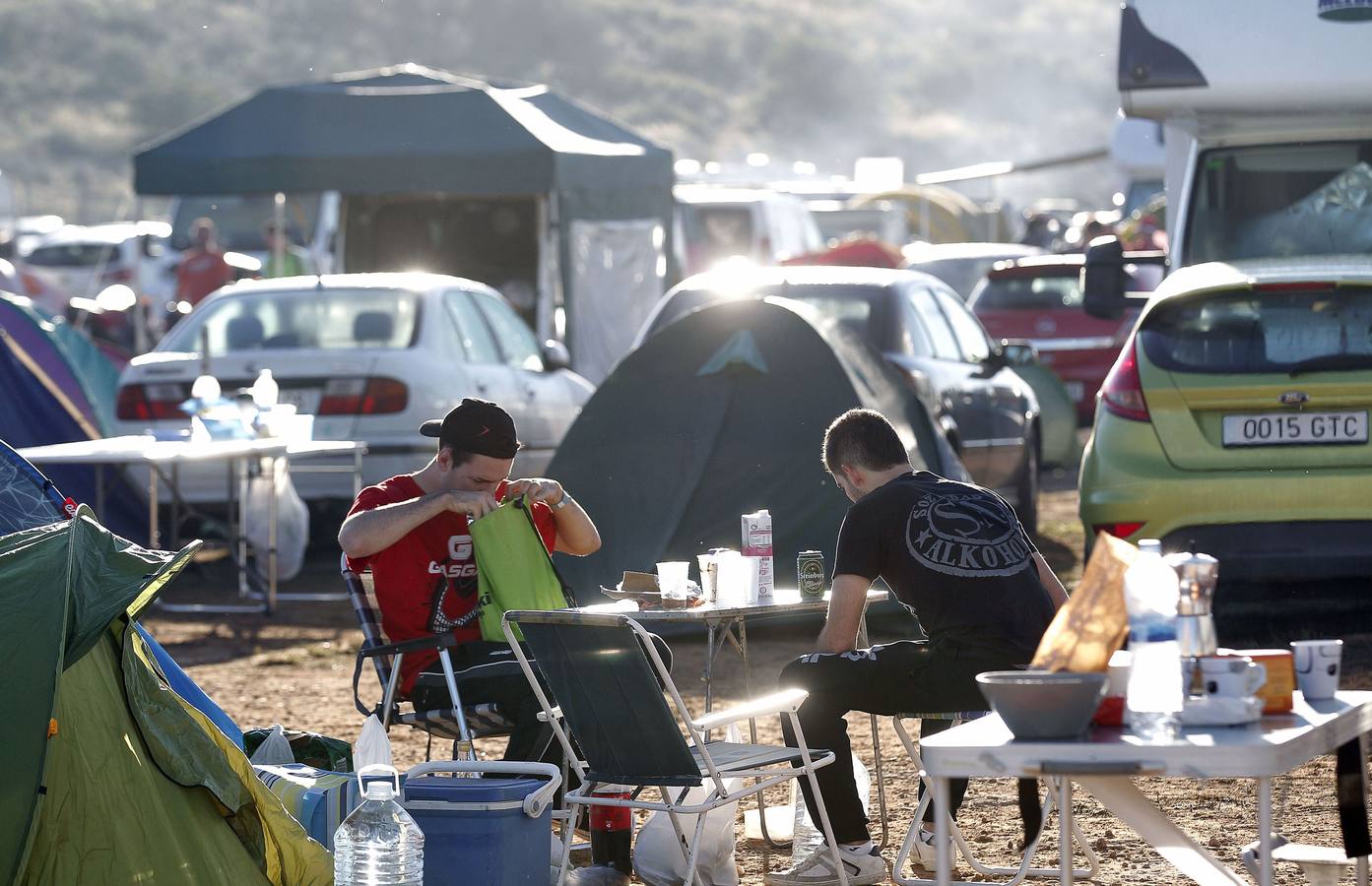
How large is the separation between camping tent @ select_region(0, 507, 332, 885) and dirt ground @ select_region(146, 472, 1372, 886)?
1.51 m

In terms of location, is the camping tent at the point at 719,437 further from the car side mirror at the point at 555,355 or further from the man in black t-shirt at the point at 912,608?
the man in black t-shirt at the point at 912,608

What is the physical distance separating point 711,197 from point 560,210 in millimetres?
8876

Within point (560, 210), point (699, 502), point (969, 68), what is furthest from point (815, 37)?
point (699, 502)

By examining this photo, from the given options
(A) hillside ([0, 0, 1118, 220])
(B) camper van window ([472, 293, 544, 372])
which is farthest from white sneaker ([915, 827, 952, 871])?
(A) hillside ([0, 0, 1118, 220])

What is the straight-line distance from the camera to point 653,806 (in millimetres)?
4895

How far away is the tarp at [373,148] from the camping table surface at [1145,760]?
12.4 m

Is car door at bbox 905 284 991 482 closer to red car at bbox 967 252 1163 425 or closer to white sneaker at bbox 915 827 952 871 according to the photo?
white sneaker at bbox 915 827 952 871

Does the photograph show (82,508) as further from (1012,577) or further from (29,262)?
(29,262)

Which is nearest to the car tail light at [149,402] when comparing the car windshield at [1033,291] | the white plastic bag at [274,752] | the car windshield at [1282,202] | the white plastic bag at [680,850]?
the car windshield at [1282,202]

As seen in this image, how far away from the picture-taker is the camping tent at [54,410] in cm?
1127

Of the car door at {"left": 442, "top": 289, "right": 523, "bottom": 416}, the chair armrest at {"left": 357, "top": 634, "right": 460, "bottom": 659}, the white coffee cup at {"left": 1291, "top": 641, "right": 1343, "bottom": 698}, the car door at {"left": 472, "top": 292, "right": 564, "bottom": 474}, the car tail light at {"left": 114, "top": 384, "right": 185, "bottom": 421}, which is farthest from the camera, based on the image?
the car door at {"left": 472, "top": 292, "right": 564, "bottom": 474}

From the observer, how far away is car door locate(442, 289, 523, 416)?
11438 mm

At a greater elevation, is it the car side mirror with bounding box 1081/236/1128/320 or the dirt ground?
the car side mirror with bounding box 1081/236/1128/320

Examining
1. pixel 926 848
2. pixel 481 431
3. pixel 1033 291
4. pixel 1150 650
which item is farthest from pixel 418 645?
pixel 1033 291
